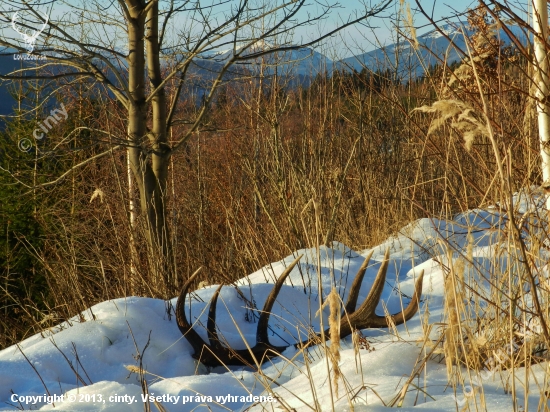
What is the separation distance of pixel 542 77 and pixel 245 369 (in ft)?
6.52

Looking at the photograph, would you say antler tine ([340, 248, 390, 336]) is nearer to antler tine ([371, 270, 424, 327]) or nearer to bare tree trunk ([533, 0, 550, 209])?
antler tine ([371, 270, 424, 327])

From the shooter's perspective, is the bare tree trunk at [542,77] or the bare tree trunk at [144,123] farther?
the bare tree trunk at [144,123]

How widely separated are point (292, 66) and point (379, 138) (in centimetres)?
148

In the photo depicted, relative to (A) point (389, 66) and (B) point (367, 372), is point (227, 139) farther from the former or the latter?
(B) point (367, 372)

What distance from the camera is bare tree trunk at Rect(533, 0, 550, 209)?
2.15 m

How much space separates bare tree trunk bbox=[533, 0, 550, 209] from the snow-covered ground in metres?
0.20

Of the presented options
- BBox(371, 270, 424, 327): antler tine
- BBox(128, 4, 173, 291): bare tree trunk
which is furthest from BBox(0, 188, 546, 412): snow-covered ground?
BBox(128, 4, 173, 291): bare tree trunk

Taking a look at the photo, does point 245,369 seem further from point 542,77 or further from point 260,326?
point 542,77

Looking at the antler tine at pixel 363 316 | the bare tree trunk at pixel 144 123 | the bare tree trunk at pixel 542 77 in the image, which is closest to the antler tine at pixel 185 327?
the antler tine at pixel 363 316

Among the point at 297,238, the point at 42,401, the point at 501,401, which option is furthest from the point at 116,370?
the point at 297,238

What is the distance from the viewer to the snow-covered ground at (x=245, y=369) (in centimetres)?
207

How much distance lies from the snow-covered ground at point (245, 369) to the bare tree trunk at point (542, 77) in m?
0.20

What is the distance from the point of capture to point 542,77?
2.17 meters

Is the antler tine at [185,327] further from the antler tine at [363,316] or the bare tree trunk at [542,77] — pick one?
the bare tree trunk at [542,77]
